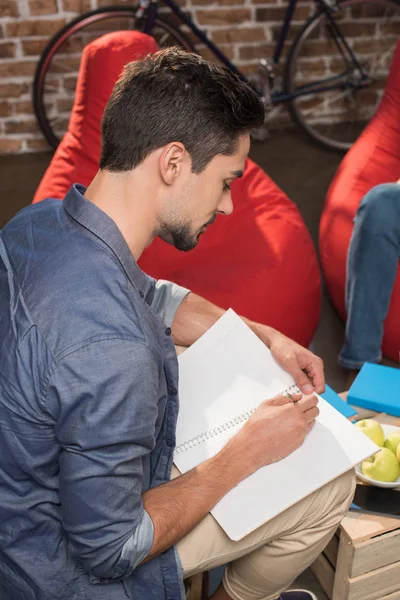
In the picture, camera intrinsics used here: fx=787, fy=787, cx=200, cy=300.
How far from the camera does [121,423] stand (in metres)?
1.11

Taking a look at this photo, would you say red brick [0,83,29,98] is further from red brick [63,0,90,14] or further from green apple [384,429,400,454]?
green apple [384,429,400,454]

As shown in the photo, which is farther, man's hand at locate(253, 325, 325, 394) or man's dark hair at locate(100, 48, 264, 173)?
man's hand at locate(253, 325, 325, 394)

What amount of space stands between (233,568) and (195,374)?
38 centimetres

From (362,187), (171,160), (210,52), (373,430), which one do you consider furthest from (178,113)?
(210,52)

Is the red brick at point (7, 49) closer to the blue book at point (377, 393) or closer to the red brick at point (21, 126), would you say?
the red brick at point (21, 126)

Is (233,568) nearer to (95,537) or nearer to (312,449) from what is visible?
(312,449)

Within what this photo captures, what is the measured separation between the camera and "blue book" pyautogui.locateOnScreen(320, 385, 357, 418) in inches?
67.5

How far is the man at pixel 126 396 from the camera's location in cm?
112

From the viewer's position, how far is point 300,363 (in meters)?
1.61

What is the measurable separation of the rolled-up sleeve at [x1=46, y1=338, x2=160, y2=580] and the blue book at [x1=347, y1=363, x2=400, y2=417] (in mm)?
728

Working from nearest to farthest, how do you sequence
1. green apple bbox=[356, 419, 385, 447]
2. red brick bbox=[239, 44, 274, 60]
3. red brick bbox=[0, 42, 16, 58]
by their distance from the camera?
green apple bbox=[356, 419, 385, 447] → red brick bbox=[0, 42, 16, 58] → red brick bbox=[239, 44, 274, 60]

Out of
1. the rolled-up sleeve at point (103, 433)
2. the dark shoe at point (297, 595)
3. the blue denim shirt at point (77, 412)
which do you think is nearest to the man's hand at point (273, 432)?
the blue denim shirt at point (77, 412)

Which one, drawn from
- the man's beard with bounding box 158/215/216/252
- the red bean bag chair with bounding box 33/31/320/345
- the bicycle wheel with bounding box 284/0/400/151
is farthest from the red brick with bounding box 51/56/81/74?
the man's beard with bounding box 158/215/216/252

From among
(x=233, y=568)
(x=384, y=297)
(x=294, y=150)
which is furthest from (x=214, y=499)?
(x=294, y=150)
